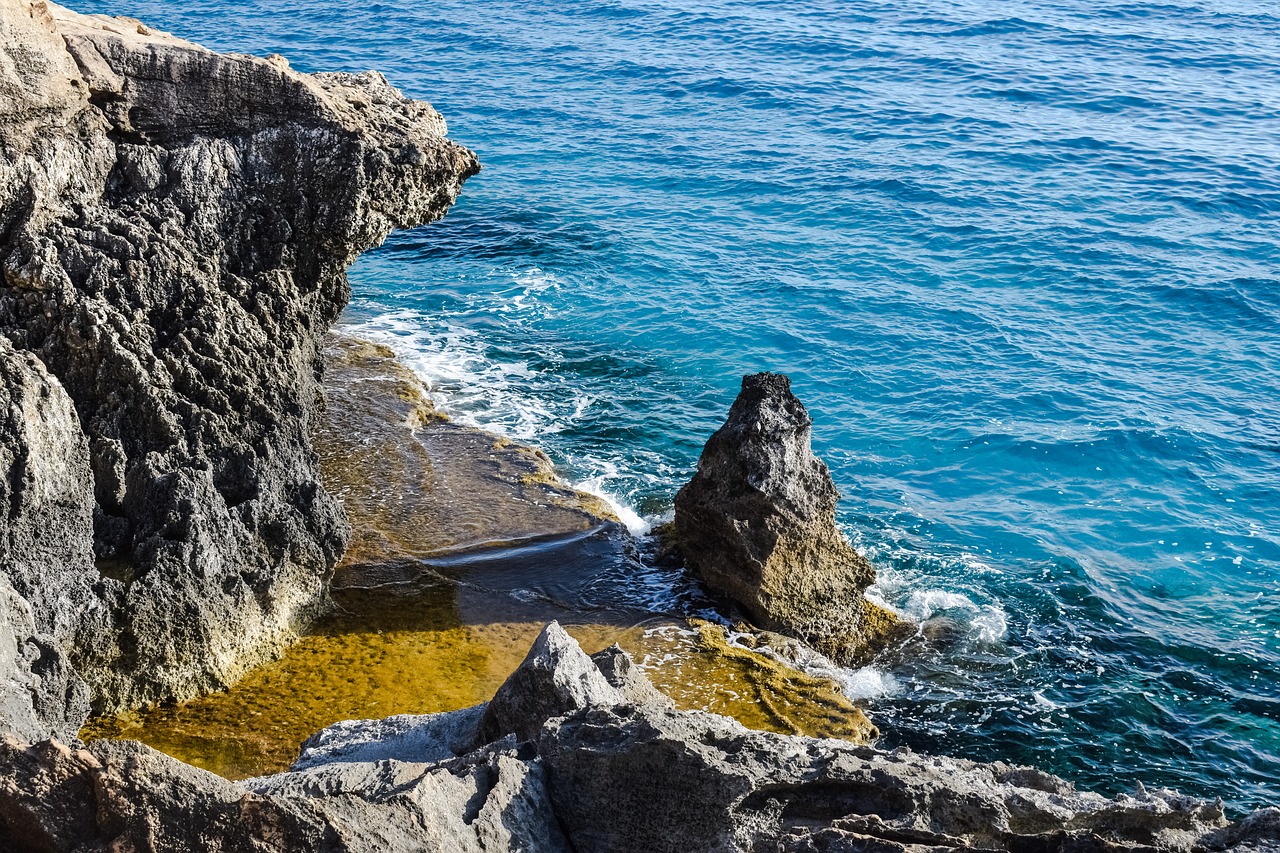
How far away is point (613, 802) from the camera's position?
678cm

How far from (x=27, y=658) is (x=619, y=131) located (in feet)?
87.1

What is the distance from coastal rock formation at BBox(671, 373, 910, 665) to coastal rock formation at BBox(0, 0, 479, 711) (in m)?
4.16

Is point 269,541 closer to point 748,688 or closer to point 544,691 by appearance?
point 544,691

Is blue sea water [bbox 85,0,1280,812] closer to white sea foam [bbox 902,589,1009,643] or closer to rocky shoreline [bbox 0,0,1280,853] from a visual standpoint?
white sea foam [bbox 902,589,1009,643]

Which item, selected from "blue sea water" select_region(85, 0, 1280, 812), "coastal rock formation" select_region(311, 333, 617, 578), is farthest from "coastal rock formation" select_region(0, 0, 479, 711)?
"blue sea water" select_region(85, 0, 1280, 812)

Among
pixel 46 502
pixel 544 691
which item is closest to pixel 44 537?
pixel 46 502

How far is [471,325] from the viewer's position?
72.7ft

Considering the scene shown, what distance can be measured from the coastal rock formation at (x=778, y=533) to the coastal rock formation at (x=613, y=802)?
540 cm

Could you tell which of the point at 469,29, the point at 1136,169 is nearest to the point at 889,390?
the point at 1136,169

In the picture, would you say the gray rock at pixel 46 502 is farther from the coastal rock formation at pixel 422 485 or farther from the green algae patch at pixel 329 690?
the coastal rock formation at pixel 422 485

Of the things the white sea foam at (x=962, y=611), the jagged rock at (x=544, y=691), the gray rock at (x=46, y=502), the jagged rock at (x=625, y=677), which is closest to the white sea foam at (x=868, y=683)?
the white sea foam at (x=962, y=611)

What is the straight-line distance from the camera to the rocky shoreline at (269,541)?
20.3ft

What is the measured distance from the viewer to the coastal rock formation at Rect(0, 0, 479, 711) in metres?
10.0

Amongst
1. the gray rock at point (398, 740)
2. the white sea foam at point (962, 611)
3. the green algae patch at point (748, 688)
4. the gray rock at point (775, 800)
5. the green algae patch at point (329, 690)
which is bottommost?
the white sea foam at point (962, 611)
